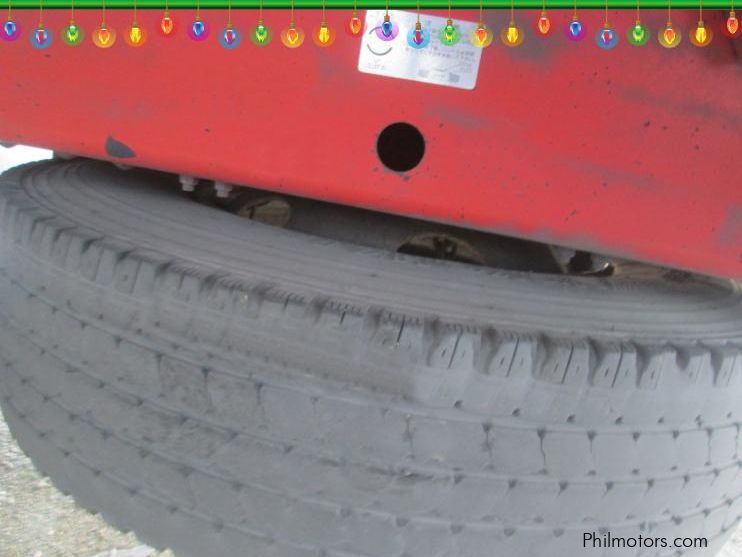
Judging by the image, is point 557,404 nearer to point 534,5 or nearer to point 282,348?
point 282,348

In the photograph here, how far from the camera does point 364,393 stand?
78 cm

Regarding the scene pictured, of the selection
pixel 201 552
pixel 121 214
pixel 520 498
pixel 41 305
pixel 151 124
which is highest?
pixel 151 124

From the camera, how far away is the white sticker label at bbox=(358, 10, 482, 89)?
77 cm

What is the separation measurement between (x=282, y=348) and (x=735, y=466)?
62cm

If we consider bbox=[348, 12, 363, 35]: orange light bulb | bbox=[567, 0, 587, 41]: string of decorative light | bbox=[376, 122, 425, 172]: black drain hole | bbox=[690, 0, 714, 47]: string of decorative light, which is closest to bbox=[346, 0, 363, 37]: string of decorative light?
bbox=[348, 12, 363, 35]: orange light bulb

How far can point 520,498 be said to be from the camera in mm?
817

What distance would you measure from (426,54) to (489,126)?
0.10 meters

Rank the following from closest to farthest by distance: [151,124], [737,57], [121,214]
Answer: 1. [737,57]
2. [151,124]
3. [121,214]

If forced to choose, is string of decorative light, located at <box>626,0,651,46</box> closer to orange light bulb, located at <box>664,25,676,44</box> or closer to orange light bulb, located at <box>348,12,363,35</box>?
orange light bulb, located at <box>664,25,676,44</box>

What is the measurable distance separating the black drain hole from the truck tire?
0.42 ft

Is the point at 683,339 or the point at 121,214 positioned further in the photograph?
the point at 121,214

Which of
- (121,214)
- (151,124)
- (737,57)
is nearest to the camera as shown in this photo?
(737,57)

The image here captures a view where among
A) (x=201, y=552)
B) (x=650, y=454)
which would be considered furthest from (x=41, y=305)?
(x=650, y=454)

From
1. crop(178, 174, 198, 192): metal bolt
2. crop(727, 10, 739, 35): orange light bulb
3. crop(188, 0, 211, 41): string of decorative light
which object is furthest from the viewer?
crop(178, 174, 198, 192): metal bolt
